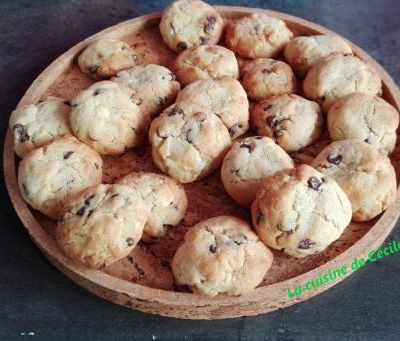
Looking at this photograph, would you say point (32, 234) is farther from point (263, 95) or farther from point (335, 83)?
point (335, 83)

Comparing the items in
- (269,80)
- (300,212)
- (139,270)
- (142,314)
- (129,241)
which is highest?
(269,80)

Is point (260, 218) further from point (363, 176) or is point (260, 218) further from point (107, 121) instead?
point (107, 121)

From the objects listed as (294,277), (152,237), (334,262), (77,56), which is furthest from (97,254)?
(77,56)

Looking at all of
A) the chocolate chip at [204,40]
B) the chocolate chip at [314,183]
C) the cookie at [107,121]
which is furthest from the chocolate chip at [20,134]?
the chocolate chip at [314,183]

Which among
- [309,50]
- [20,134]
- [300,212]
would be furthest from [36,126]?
[309,50]

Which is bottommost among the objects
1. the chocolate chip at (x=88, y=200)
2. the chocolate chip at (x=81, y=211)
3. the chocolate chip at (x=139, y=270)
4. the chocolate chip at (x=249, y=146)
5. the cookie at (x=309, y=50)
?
the chocolate chip at (x=139, y=270)

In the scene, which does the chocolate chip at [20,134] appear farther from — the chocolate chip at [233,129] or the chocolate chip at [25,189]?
the chocolate chip at [233,129]
